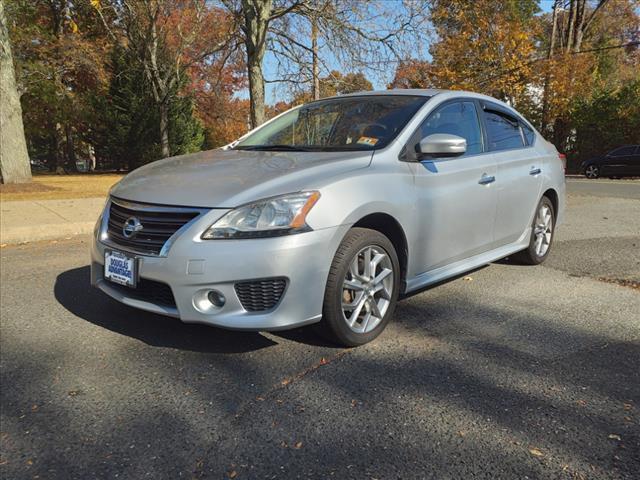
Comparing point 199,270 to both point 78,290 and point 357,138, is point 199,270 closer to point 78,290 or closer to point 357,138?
point 357,138

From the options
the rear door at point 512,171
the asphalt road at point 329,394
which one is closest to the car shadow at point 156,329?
the asphalt road at point 329,394

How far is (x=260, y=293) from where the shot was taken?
289cm

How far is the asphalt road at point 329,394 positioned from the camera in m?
2.17

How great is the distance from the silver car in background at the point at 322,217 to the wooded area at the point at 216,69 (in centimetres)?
865

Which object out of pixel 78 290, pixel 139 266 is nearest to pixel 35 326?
pixel 78 290

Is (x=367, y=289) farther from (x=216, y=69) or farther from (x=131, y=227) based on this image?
(x=216, y=69)

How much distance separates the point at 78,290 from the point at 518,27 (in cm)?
2295

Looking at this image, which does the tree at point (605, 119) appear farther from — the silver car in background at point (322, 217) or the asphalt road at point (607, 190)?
the silver car in background at point (322, 217)

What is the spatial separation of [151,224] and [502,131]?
3262 millimetres

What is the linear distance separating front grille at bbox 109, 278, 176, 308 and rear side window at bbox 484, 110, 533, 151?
2.93m

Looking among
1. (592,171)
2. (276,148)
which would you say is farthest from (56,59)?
(592,171)

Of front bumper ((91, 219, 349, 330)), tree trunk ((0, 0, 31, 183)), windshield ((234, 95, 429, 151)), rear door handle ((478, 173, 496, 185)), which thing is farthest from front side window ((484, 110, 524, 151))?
tree trunk ((0, 0, 31, 183))

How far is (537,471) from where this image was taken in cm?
209

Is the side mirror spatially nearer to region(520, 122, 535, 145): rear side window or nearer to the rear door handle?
the rear door handle
